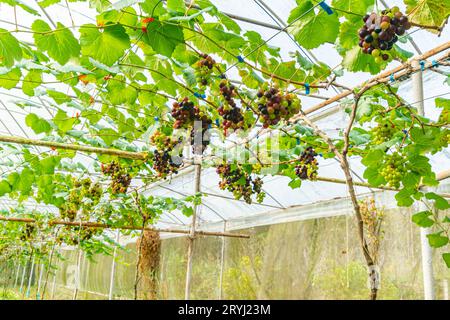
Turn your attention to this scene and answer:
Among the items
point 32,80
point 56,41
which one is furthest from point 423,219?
point 32,80

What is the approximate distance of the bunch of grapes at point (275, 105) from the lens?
1.73 m

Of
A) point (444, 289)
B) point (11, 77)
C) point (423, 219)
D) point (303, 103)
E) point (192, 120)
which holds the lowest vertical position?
point (444, 289)

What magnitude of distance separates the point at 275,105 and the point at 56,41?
3.21 feet

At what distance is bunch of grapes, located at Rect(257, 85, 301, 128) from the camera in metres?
1.73

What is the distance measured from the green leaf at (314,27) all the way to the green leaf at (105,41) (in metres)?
0.68

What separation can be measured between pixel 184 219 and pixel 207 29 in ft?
25.4

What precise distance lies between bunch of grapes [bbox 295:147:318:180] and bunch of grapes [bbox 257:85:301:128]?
1070mm

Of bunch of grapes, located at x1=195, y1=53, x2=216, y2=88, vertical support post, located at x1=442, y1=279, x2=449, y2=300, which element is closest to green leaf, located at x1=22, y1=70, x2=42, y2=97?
bunch of grapes, located at x1=195, y1=53, x2=216, y2=88

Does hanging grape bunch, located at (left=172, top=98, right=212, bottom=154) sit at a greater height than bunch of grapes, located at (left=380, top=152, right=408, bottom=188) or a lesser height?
greater

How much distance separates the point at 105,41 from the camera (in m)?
1.51

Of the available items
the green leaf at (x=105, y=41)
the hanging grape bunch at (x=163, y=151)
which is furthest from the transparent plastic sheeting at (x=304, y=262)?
the green leaf at (x=105, y=41)

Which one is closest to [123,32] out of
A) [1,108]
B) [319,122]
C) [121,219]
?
[319,122]

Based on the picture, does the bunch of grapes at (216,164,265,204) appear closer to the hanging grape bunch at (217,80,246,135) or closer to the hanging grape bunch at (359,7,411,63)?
the hanging grape bunch at (217,80,246,135)

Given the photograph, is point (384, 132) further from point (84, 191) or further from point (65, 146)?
point (84, 191)
